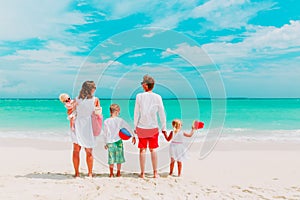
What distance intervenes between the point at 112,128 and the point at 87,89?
85 cm

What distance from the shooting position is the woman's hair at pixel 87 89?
17.0 ft

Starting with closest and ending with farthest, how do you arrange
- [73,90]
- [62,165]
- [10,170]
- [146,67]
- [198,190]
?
[198,190] < [73,90] < [10,170] < [62,165] < [146,67]

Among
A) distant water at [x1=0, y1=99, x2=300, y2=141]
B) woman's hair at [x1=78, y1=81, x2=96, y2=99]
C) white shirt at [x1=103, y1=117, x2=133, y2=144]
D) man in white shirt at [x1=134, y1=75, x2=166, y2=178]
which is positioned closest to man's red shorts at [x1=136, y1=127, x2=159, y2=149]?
man in white shirt at [x1=134, y1=75, x2=166, y2=178]

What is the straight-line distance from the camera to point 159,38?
315 inches

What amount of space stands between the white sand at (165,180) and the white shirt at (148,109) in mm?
1020

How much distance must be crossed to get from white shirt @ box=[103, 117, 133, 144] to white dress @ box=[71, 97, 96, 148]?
0.27 meters

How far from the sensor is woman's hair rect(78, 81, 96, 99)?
5.18 metres

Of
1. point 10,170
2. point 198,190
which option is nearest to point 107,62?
point 10,170

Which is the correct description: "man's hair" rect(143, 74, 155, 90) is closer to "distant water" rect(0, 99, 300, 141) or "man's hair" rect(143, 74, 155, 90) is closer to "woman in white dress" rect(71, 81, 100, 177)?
"woman in white dress" rect(71, 81, 100, 177)

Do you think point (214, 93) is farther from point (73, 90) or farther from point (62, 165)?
point (62, 165)

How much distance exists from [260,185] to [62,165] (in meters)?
4.48

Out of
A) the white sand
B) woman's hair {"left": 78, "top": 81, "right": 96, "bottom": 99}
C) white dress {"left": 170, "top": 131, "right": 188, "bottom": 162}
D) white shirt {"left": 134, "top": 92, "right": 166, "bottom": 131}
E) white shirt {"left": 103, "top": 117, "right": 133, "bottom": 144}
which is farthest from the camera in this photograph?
white dress {"left": 170, "top": 131, "right": 188, "bottom": 162}

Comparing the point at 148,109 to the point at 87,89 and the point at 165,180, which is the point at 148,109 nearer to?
the point at 87,89

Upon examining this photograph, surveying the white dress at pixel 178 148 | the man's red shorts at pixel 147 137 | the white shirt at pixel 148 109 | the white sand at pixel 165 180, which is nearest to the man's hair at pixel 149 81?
the white shirt at pixel 148 109
